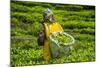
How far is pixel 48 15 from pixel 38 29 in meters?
0.20

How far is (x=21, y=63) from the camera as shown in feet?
7.66

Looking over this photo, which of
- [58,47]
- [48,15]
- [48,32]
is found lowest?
[58,47]

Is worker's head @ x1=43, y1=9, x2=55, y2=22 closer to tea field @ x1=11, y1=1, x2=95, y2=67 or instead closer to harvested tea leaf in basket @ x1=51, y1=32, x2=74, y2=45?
tea field @ x1=11, y1=1, x2=95, y2=67

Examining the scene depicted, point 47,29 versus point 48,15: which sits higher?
point 48,15

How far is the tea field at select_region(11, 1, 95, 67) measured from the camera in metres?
2.33

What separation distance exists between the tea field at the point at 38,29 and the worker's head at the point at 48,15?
0.13 ft

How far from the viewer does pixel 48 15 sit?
97.9 inches

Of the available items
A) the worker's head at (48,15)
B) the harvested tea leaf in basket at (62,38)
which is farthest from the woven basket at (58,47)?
the worker's head at (48,15)

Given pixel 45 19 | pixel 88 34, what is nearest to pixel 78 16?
pixel 88 34

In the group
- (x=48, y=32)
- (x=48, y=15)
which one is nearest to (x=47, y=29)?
(x=48, y=32)

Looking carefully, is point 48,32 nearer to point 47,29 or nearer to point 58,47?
point 47,29

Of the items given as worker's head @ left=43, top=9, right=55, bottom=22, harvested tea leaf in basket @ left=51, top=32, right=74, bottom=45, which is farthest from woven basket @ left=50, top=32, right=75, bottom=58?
worker's head @ left=43, top=9, right=55, bottom=22
